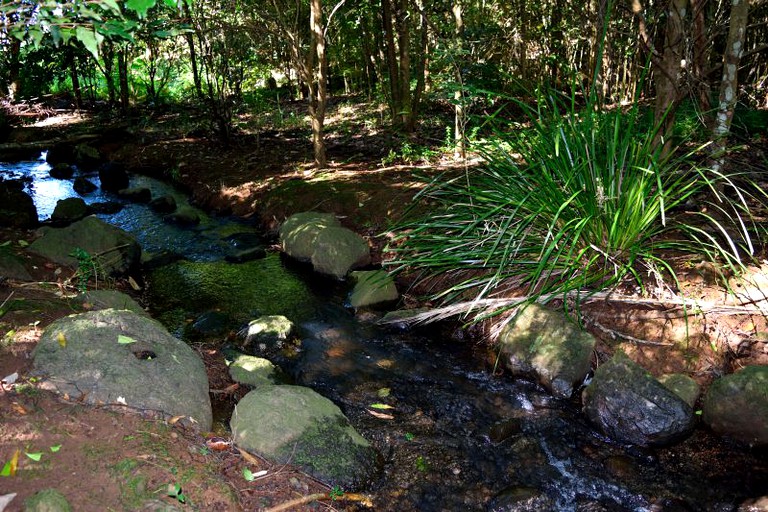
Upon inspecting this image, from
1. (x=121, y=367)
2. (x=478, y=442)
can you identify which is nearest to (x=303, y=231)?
(x=121, y=367)

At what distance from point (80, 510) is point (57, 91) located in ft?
65.6

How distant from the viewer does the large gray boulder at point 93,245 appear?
5453 millimetres

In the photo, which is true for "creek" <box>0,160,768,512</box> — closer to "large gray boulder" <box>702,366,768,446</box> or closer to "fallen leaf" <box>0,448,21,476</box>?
"large gray boulder" <box>702,366,768,446</box>

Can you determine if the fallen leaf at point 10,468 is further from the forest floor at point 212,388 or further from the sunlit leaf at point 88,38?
the sunlit leaf at point 88,38

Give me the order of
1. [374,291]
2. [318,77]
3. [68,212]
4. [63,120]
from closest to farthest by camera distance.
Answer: [374,291] < [318,77] < [68,212] < [63,120]

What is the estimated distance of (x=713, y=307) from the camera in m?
3.66

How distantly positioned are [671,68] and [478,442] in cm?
331

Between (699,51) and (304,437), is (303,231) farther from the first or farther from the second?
(699,51)

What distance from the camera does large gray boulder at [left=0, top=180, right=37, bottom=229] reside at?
660 cm

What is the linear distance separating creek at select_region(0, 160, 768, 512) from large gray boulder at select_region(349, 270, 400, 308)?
1.14ft

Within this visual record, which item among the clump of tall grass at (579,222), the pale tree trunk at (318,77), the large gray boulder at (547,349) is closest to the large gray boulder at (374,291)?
the clump of tall grass at (579,222)

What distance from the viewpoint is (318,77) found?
7.39m

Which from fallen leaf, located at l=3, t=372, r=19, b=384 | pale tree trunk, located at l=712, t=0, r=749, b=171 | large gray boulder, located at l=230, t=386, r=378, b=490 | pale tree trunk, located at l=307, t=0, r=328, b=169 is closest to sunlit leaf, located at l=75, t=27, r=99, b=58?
fallen leaf, located at l=3, t=372, r=19, b=384

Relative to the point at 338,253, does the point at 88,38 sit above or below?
above
